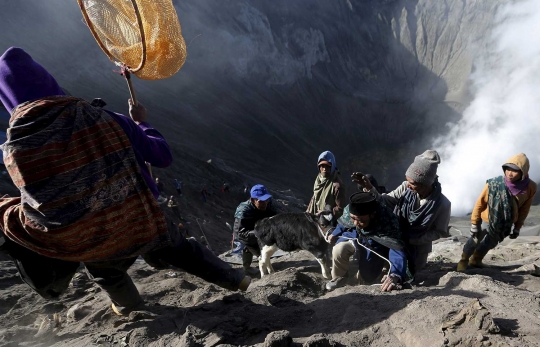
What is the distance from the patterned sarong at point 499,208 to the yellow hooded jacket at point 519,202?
0.24 feet

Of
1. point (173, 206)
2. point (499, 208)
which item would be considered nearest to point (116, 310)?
point (499, 208)

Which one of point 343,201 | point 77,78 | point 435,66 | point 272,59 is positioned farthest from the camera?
point 435,66

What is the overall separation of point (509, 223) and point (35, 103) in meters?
4.08

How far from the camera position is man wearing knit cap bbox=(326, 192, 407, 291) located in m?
2.71

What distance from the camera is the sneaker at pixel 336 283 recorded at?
327 cm

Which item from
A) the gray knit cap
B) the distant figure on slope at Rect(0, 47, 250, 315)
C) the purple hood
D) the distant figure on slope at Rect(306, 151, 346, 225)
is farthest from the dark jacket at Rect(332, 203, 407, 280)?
the purple hood

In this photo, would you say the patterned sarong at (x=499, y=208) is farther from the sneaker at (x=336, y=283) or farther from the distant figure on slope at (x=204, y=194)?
the distant figure on slope at (x=204, y=194)

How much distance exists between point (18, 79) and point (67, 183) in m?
0.58

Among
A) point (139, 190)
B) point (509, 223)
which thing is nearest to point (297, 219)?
point (509, 223)

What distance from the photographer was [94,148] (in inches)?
67.7

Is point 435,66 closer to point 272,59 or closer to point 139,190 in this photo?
point 272,59

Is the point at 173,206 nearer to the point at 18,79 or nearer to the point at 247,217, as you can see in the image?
the point at 247,217

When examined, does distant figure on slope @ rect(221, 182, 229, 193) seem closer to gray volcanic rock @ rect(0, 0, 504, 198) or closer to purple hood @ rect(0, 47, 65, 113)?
gray volcanic rock @ rect(0, 0, 504, 198)

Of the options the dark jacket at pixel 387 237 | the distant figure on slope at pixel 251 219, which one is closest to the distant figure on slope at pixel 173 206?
the distant figure on slope at pixel 251 219
